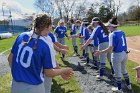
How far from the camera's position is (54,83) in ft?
33.8

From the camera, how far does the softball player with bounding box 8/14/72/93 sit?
4.10 m

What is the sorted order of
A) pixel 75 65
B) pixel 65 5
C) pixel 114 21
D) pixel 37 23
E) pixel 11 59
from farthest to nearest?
pixel 65 5 < pixel 75 65 < pixel 114 21 < pixel 11 59 < pixel 37 23

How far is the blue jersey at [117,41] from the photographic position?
827cm

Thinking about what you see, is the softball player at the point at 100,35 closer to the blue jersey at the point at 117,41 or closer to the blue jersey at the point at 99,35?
the blue jersey at the point at 99,35

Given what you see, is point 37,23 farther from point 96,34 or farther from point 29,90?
point 96,34

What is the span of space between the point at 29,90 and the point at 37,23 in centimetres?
85

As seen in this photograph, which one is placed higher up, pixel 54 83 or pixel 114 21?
pixel 114 21

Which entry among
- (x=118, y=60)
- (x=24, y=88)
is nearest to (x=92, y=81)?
(x=118, y=60)

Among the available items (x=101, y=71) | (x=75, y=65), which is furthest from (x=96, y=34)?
(x=75, y=65)

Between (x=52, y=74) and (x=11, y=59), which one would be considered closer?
(x=52, y=74)

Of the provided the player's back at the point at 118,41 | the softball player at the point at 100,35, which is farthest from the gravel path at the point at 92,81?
the player's back at the point at 118,41

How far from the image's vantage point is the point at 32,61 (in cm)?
412

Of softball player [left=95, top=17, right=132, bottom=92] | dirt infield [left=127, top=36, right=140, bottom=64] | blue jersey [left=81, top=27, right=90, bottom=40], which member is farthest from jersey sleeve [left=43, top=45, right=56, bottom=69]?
dirt infield [left=127, top=36, right=140, bottom=64]

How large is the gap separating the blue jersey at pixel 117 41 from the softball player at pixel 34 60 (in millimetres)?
4164
